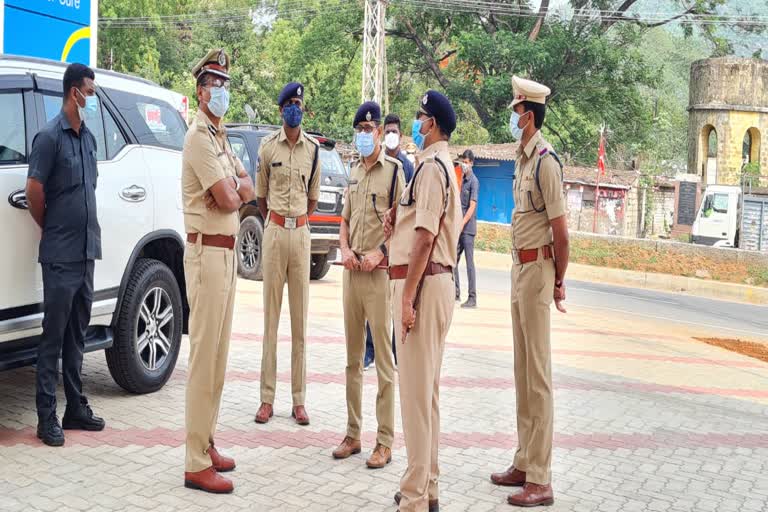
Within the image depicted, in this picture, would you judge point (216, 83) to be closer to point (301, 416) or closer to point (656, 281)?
point (301, 416)

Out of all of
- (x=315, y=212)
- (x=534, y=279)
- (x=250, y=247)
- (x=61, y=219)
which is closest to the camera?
(x=534, y=279)

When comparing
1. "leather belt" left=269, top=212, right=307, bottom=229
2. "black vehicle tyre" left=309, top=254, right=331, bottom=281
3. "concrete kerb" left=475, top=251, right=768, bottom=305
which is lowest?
"concrete kerb" left=475, top=251, right=768, bottom=305

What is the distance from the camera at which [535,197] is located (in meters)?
5.53

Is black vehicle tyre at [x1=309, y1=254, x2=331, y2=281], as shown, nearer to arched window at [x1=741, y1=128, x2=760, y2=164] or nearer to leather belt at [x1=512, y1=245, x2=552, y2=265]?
leather belt at [x1=512, y1=245, x2=552, y2=265]

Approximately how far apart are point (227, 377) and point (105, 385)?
1.02m

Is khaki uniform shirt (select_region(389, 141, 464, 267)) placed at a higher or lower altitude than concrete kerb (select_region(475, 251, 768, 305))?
higher

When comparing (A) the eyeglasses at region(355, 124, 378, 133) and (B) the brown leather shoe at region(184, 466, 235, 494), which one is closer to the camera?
(B) the brown leather shoe at region(184, 466, 235, 494)

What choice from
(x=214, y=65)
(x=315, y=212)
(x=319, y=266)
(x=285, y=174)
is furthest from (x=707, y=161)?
(x=214, y=65)

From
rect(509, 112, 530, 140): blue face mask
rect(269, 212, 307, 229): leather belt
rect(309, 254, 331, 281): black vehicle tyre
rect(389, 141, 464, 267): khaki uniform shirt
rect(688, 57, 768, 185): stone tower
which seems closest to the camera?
rect(389, 141, 464, 267): khaki uniform shirt

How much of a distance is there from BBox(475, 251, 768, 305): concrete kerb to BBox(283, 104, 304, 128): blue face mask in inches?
596

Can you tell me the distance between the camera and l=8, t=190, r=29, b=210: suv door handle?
227 inches

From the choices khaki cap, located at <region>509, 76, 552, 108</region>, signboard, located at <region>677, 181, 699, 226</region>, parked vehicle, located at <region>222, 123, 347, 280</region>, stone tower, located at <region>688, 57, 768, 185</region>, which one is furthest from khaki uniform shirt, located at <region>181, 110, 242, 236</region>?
stone tower, located at <region>688, 57, 768, 185</region>

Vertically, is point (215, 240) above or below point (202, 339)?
above

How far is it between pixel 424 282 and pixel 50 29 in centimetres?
693
